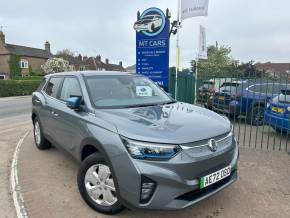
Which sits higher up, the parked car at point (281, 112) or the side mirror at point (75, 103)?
the side mirror at point (75, 103)

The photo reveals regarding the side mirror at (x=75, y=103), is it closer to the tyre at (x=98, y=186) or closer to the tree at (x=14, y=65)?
the tyre at (x=98, y=186)

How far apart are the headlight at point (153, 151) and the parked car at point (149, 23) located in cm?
518

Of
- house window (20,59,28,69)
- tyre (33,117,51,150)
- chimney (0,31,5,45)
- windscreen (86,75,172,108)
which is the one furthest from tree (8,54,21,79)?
windscreen (86,75,172,108)

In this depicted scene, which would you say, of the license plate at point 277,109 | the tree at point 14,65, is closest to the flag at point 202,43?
the license plate at point 277,109

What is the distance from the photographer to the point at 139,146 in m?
2.75

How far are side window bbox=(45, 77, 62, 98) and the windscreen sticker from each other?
5.45 ft

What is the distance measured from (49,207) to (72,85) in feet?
6.20

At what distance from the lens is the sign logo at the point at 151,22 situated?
283 inches

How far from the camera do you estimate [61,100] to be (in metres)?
4.64

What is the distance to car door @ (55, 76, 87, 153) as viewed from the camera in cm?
373

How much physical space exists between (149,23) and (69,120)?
14.1 feet

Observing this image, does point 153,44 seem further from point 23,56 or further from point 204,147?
point 23,56

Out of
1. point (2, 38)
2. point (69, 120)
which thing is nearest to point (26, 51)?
point (2, 38)

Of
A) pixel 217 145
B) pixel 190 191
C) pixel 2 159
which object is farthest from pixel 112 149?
pixel 2 159
